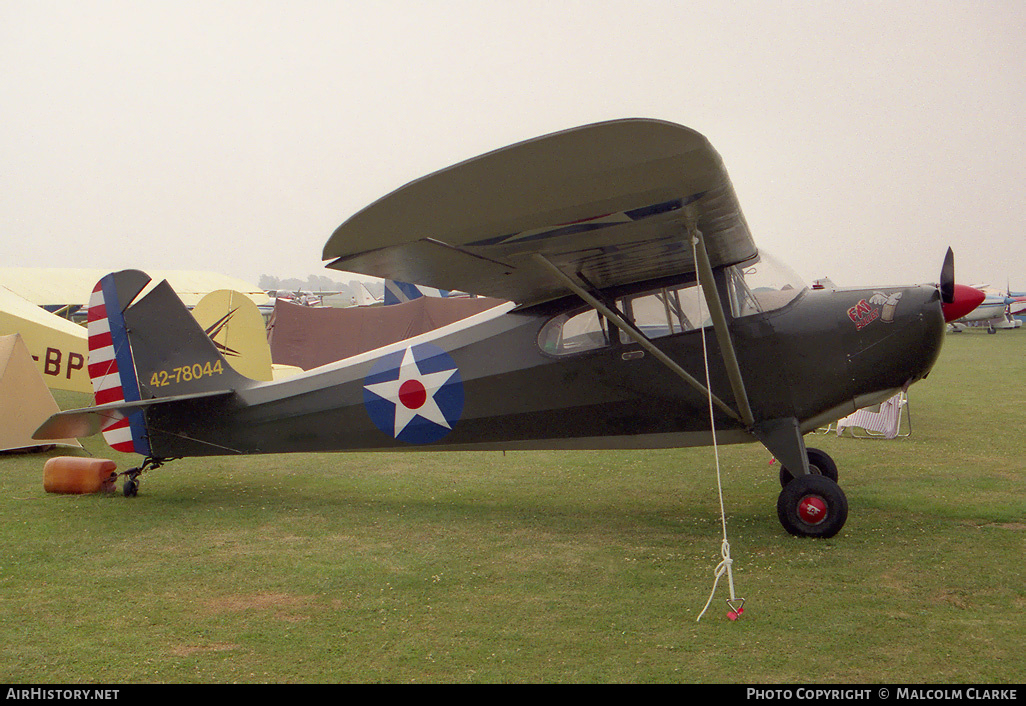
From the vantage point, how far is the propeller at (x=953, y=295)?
5395 millimetres

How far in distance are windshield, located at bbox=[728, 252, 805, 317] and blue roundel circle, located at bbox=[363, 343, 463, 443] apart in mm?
2405

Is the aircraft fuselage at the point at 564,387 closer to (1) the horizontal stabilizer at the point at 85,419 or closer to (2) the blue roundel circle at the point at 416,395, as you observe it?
(2) the blue roundel circle at the point at 416,395

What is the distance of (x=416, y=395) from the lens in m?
6.51

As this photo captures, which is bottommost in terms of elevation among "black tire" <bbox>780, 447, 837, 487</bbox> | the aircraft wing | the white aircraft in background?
the white aircraft in background

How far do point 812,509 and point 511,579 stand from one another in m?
2.27

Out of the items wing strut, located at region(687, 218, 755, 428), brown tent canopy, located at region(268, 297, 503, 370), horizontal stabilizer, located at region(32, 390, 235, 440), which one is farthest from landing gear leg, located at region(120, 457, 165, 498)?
brown tent canopy, located at region(268, 297, 503, 370)

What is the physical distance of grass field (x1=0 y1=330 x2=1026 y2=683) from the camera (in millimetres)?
3447

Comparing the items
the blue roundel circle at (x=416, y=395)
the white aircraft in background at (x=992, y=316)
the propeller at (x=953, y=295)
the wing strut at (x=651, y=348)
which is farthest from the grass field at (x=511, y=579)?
the white aircraft in background at (x=992, y=316)

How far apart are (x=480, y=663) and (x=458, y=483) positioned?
14.2 ft

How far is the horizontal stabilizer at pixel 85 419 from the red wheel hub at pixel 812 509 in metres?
5.49

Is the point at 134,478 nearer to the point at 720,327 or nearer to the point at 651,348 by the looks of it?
the point at 651,348

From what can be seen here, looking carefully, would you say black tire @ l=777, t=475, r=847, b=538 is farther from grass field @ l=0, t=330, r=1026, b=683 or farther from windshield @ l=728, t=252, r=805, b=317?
windshield @ l=728, t=252, r=805, b=317

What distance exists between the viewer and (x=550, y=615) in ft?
13.2

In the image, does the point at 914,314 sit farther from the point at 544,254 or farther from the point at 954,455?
the point at 954,455
